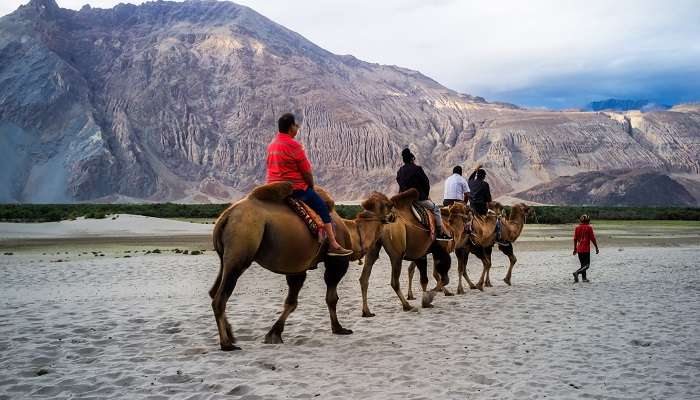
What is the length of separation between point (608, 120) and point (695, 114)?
2516 cm

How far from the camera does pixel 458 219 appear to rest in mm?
14078

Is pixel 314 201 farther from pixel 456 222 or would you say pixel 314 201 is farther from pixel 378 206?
pixel 456 222

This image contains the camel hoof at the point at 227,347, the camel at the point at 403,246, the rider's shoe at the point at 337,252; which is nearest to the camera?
the camel hoof at the point at 227,347

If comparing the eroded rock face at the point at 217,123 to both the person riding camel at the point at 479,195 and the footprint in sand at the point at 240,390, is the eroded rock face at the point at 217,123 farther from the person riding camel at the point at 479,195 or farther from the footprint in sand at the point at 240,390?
the footprint in sand at the point at 240,390

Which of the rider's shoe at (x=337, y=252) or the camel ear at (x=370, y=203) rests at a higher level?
the camel ear at (x=370, y=203)

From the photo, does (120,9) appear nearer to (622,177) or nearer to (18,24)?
(18,24)

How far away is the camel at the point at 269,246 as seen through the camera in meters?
7.92

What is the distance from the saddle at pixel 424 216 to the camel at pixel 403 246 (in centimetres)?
6

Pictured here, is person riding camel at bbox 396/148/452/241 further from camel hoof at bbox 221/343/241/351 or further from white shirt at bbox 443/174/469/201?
camel hoof at bbox 221/343/241/351

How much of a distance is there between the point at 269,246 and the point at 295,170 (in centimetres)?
118

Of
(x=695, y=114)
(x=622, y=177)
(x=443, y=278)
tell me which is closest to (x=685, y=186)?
(x=622, y=177)

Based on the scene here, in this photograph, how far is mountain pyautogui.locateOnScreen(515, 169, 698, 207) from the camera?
117m

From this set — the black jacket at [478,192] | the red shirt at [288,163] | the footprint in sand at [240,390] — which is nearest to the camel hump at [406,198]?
the red shirt at [288,163]

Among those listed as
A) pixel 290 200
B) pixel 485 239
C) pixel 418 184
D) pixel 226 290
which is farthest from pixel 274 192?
pixel 485 239
